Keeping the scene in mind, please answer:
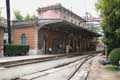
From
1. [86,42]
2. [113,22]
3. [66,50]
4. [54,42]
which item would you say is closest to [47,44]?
[54,42]

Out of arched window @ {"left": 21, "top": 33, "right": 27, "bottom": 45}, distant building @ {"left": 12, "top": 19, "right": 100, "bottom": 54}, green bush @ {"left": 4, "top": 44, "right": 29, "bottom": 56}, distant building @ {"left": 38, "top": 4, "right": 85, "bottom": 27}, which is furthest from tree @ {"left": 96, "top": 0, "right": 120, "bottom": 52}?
distant building @ {"left": 38, "top": 4, "right": 85, "bottom": 27}

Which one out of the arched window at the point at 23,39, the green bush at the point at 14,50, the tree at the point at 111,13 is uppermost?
the tree at the point at 111,13

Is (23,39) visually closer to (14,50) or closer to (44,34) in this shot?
(44,34)

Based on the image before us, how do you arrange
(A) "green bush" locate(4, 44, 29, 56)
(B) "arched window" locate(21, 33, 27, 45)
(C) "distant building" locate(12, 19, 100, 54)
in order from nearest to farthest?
(A) "green bush" locate(4, 44, 29, 56)
(C) "distant building" locate(12, 19, 100, 54)
(B) "arched window" locate(21, 33, 27, 45)

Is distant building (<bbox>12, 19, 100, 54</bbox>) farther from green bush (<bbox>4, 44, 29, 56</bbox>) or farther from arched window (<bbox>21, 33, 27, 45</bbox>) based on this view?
green bush (<bbox>4, 44, 29, 56</bbox>)

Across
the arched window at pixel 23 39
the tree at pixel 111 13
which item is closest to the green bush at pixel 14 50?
the arched window at pixel 23 39

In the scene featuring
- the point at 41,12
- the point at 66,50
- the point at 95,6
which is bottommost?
the point at 66,50

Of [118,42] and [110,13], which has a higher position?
[110,13]

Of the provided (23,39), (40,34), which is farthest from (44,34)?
(23,39)

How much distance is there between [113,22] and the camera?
21203 mm

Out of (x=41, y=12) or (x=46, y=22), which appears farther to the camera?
(x=41, y=12)

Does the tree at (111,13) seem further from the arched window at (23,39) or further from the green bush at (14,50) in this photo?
the arched window at (23,39)

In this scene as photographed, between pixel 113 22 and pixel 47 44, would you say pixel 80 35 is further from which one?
pixel 113 22

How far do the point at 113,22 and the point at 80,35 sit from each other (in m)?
46.9
